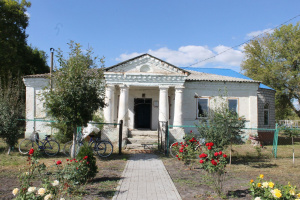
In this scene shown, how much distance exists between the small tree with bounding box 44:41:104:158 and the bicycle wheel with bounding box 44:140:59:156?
1419 mm

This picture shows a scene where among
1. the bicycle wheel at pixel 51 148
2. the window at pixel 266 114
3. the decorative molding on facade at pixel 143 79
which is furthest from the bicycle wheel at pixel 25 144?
the window at pixel 266 114

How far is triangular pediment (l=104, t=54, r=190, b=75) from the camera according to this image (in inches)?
600

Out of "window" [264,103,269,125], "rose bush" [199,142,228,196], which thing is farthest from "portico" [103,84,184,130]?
"rose bush" [199,142,228,196]

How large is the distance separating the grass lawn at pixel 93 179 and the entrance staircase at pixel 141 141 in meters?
1.41

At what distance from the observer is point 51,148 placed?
35.9ft

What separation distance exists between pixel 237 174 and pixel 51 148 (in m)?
8.16

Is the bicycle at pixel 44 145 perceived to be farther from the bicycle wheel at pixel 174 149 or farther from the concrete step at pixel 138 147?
the bicycle wheel at pixel 174 149

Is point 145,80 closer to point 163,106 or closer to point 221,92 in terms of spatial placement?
point 163,106

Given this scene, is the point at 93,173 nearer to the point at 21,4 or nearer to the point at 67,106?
the point at 67,106

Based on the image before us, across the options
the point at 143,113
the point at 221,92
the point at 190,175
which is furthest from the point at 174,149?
the point at 221,92

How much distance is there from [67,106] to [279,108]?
29167 millimetres

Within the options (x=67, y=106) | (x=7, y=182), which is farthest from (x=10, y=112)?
(x=7, y=182)

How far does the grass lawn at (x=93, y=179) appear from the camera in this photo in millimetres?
5723

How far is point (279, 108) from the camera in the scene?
30547 mm
